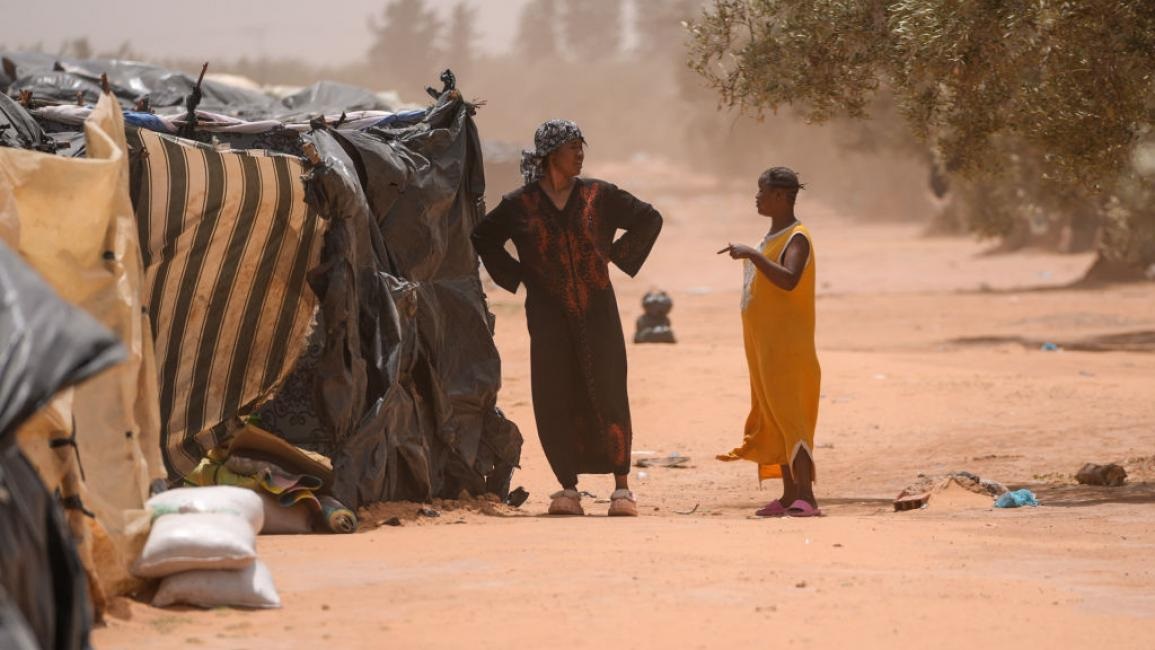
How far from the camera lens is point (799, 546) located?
20.6 ft

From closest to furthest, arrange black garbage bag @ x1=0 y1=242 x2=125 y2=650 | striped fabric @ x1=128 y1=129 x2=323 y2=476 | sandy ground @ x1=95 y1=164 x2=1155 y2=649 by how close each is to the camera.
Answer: black garbage bag @ x1=0 y1=242 x2=125 y2=650 < sandy ground @ x1=95 y1=164 x2=1155 y2=649 < striped fabric @ x1=128 y1=129 x2=323 y2=476

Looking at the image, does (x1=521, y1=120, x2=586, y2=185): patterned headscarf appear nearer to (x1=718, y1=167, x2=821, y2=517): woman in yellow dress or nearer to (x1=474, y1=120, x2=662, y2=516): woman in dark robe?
(x1=474, y1=120, x2=662, y2=516): woman in dark robe

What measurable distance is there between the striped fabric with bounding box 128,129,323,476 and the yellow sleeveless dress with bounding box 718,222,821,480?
6.80ft

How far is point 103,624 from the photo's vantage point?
4594mm

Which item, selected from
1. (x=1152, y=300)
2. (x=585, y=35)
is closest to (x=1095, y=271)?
(x=1152, y=300)

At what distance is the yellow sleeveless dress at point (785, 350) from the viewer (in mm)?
7531

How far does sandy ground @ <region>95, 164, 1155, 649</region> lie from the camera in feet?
15.6

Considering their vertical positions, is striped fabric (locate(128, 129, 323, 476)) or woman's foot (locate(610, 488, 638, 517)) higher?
striped fabric (locate(128, 129, 323, 476))

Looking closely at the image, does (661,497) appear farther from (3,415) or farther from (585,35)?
(585,35)

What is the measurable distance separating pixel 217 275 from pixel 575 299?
5.48 feet

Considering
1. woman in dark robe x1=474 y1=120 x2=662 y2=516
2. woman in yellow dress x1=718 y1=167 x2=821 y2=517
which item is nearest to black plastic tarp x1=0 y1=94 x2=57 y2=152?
woman in dark robe x1=474 y1=120 x2=662 y2=516

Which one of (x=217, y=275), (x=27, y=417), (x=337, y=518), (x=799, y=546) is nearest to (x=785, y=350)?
(x=799, y=546)

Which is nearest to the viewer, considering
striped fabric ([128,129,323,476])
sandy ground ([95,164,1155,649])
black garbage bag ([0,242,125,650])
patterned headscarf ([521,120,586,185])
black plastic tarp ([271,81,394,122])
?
black garbage bag ([0,242,125,650])

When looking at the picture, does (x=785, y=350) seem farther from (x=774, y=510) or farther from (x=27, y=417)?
(x=27, y=417)
